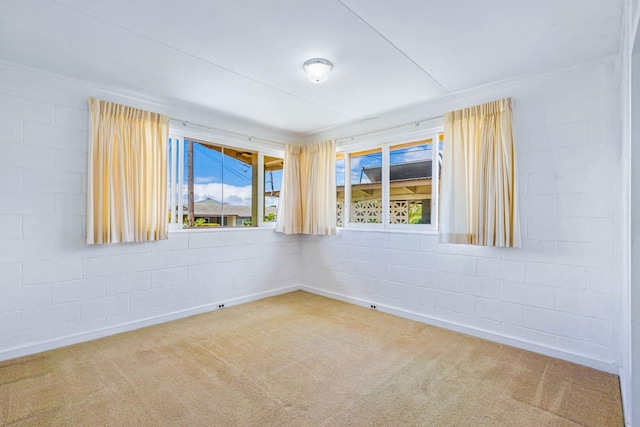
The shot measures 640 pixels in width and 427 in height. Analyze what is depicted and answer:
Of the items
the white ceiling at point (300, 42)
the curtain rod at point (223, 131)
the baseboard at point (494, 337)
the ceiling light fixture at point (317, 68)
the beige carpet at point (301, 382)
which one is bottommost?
the beige carpet at point (301, 382)

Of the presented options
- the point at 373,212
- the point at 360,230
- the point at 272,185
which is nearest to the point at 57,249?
the point at 272,185

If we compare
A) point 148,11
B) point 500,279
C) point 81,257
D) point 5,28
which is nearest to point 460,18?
point 148,11

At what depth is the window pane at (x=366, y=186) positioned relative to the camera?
13.9 feet

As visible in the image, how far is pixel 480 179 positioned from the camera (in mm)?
3068

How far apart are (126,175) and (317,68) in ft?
7.08

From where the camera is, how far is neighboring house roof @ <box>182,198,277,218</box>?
4.02 meters

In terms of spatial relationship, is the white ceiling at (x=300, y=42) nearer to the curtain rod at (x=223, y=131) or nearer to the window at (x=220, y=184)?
the curtain rod at (x=223, y=131)

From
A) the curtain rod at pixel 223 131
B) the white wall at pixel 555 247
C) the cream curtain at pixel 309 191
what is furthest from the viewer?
the cream curtain at pixel 309 191

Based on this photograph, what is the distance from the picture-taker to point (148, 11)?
1974 millimetres

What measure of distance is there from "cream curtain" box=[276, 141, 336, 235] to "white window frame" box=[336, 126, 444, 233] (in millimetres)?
194

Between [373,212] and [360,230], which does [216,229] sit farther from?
[373,212]

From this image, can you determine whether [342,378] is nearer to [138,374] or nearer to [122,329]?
[138,374]

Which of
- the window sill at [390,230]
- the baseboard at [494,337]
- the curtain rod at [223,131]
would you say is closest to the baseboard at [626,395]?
the baseboard at [494,337]

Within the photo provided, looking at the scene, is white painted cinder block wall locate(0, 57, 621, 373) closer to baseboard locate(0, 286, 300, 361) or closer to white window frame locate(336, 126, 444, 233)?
baseboard locate(0, 286, 300, 361)
